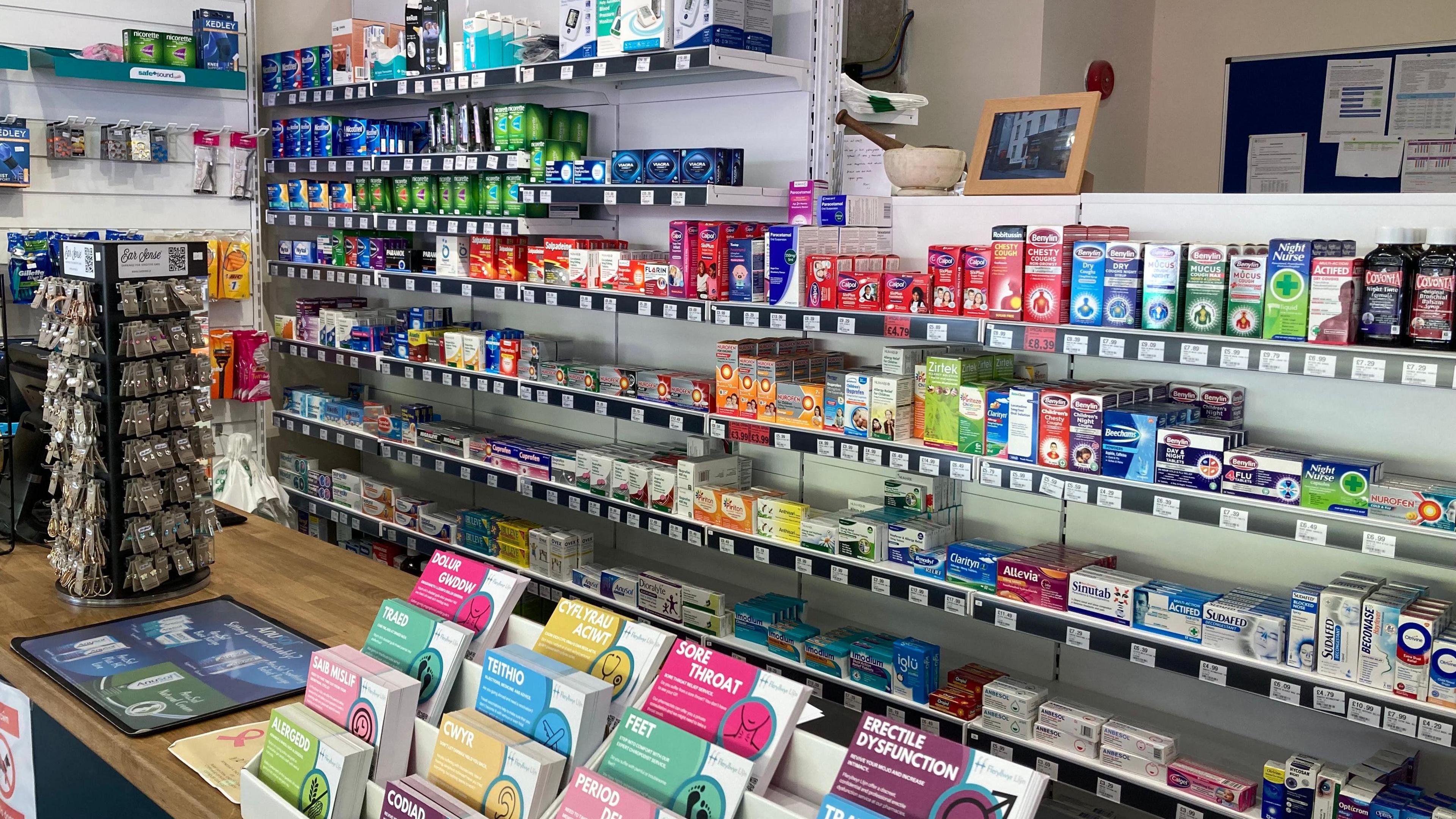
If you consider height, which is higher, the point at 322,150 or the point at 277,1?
the point at 277,1

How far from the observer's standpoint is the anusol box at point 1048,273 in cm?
332

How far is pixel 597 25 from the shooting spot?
451 centimetres

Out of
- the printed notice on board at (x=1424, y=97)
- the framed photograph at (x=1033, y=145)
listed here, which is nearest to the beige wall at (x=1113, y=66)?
the printed notice on board at (x=1424, y=97)

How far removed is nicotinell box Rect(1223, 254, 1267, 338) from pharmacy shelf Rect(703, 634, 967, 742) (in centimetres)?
146

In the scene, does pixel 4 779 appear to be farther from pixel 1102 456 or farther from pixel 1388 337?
pixel 1388 337

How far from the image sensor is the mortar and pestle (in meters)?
3.99

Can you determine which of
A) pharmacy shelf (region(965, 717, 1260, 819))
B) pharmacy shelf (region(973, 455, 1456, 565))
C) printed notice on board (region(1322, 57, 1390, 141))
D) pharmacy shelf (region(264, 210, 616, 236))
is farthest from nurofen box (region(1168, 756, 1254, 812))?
printed notice on board (region(1322, 57, 1390, 141))

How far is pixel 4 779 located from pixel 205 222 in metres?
4.14

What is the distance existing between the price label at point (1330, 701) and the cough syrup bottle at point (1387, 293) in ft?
2.85

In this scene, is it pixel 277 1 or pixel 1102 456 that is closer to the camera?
pixel 1102 456

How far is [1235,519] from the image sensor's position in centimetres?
306

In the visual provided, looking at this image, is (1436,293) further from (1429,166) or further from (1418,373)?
(1429,166)

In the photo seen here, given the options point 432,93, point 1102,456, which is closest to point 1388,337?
point 1102,456

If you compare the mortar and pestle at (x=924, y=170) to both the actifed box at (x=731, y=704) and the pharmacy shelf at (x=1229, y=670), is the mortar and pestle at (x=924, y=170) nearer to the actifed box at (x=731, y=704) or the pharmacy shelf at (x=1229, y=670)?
the pharmacy shelf at (x=1229, y=670)
